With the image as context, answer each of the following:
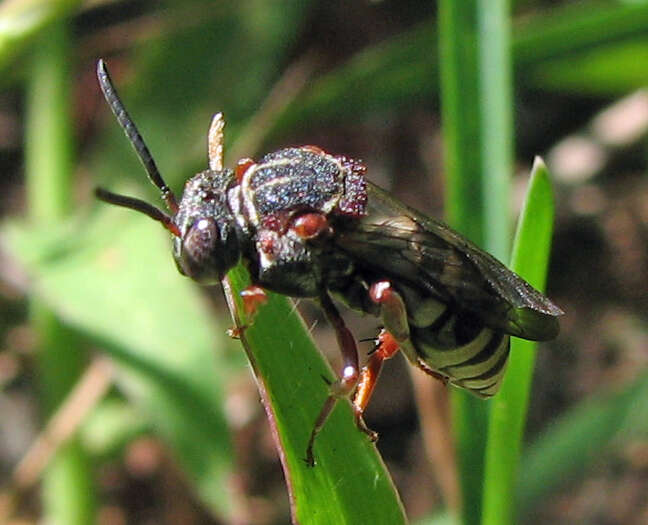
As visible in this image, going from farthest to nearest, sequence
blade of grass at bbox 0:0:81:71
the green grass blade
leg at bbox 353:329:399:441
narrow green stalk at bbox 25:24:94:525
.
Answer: narrow green stalk at bbox 25:24:94:525, blade of grass at bbox 0:0:81:71, leg at bbox 353:329:399:441, the green grass blade

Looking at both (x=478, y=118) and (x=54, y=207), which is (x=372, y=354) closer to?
(x=478, y=118)

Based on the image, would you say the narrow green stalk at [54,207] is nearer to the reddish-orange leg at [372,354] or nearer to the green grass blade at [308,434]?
the reddish-orange leg at [372,354]

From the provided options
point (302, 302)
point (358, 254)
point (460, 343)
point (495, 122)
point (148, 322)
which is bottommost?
point (302, 302)

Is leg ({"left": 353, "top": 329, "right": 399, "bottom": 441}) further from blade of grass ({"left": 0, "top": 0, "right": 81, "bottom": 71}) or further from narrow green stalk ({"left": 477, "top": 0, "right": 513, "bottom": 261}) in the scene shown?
blade of grass ({"left": 0, "top": 0, "right": 81, "bottom": 71})

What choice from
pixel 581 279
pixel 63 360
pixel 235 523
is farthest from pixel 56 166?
pixel 581 279

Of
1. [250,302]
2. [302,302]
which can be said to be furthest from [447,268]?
[302,302]

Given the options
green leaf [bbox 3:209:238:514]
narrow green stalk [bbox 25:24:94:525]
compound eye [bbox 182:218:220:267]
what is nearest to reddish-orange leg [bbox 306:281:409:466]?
compound eye [bbox 182:218:220:267]
